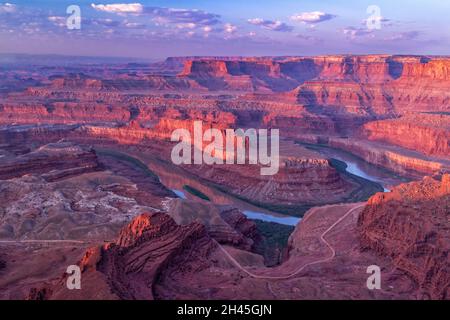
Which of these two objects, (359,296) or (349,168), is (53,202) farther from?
(349,168)

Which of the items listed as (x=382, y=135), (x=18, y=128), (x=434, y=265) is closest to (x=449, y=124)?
(x=382, y=135)

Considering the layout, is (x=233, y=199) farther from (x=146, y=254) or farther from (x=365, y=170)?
(x=146, y=254)

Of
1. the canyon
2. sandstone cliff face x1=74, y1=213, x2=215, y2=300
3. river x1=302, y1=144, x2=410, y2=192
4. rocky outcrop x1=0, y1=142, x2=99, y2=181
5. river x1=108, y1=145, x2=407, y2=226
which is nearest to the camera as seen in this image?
sandstone cliff face x1=74, y1=213, x2=215, y2=300

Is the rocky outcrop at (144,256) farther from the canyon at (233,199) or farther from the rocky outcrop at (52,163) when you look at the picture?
the rocky outcrop at (52,163)

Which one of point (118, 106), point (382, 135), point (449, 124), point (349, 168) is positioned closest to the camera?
point (349, 168)

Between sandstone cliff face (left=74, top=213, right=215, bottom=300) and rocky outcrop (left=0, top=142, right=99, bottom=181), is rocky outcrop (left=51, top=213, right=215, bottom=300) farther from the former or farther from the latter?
rocky outcrop (left=0, top=142, right=99, bottom=181)

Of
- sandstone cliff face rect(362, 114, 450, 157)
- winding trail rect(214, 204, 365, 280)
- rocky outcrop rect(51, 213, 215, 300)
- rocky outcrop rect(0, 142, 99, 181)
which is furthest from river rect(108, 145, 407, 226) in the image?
rocky outcrop rect(51, 213, 215, 300)

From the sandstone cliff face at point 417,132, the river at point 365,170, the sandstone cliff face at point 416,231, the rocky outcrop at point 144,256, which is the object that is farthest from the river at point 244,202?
the rocky outcrop at point 144,256
